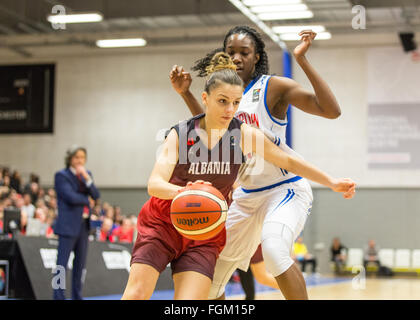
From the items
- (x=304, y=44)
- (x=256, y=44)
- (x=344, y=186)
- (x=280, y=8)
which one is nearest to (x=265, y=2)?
(x=280, y=8)

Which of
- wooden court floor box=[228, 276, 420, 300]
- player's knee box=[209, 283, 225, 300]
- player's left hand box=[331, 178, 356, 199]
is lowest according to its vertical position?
wooden court floor box=[228, 276, 420, 300]

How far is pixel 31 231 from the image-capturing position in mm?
9312

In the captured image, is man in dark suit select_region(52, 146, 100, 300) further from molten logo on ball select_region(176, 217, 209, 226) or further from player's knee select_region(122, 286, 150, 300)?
molten logo on ball select_region(176, 217, 209, 226)

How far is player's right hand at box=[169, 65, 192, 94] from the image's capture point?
13.7ft

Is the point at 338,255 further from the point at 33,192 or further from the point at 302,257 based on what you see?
the point at 33,192

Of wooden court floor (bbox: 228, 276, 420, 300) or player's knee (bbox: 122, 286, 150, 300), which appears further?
wooden court floor (bbox: 228, 276, 420, 300)

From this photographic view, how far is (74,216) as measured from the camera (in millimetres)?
7371

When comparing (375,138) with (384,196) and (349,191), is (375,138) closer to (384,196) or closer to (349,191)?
(384,196)

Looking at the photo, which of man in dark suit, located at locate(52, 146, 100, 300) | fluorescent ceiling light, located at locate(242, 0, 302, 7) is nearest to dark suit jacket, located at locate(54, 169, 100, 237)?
man in dark suit, located at locate(52, 146, 100, 300)

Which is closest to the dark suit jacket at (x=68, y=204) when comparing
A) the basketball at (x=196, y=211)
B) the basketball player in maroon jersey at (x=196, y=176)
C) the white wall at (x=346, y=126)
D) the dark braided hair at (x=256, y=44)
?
the dark braided hair at (x=256, y=44)

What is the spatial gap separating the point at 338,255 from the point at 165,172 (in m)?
17.9

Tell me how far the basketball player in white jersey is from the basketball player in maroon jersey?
1.33ft
